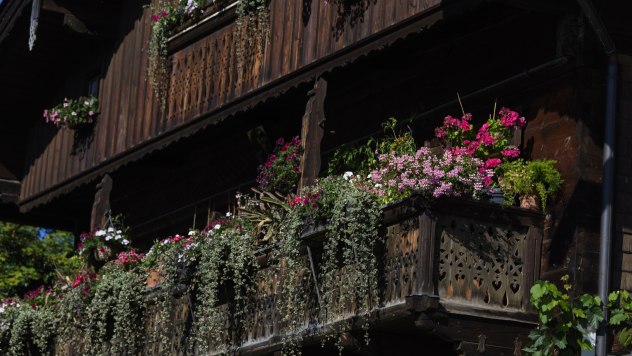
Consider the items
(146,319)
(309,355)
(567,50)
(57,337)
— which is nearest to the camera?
(567,50)

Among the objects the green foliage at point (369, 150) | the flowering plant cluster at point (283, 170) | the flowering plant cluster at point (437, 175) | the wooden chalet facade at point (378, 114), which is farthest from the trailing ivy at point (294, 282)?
the flowering plant cluster at point (283, 170)

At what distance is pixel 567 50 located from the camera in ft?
46.9

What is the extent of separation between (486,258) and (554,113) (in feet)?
5.38

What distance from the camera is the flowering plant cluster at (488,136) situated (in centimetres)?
1438

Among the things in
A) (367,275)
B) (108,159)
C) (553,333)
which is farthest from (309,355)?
(108,159)

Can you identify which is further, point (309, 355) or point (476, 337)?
point (309, 355)

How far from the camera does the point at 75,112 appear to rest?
2198 cm

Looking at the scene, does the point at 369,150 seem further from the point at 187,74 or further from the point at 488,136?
the point at 187,74

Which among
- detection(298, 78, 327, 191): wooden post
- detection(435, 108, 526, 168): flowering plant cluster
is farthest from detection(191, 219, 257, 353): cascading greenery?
detection(435, 108, 526, 168): flowering plant cluster

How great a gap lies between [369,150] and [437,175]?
271 cm

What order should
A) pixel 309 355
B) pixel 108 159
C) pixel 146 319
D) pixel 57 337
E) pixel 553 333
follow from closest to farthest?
pixel 553 333 → pixel 309 355 → pixel 146 319 → pixel 57 337 → pixel 108 159

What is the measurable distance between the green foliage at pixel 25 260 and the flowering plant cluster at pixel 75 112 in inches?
256

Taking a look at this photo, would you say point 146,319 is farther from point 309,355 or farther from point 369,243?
point 369,243

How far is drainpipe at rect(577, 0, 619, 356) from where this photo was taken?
1344 cm
